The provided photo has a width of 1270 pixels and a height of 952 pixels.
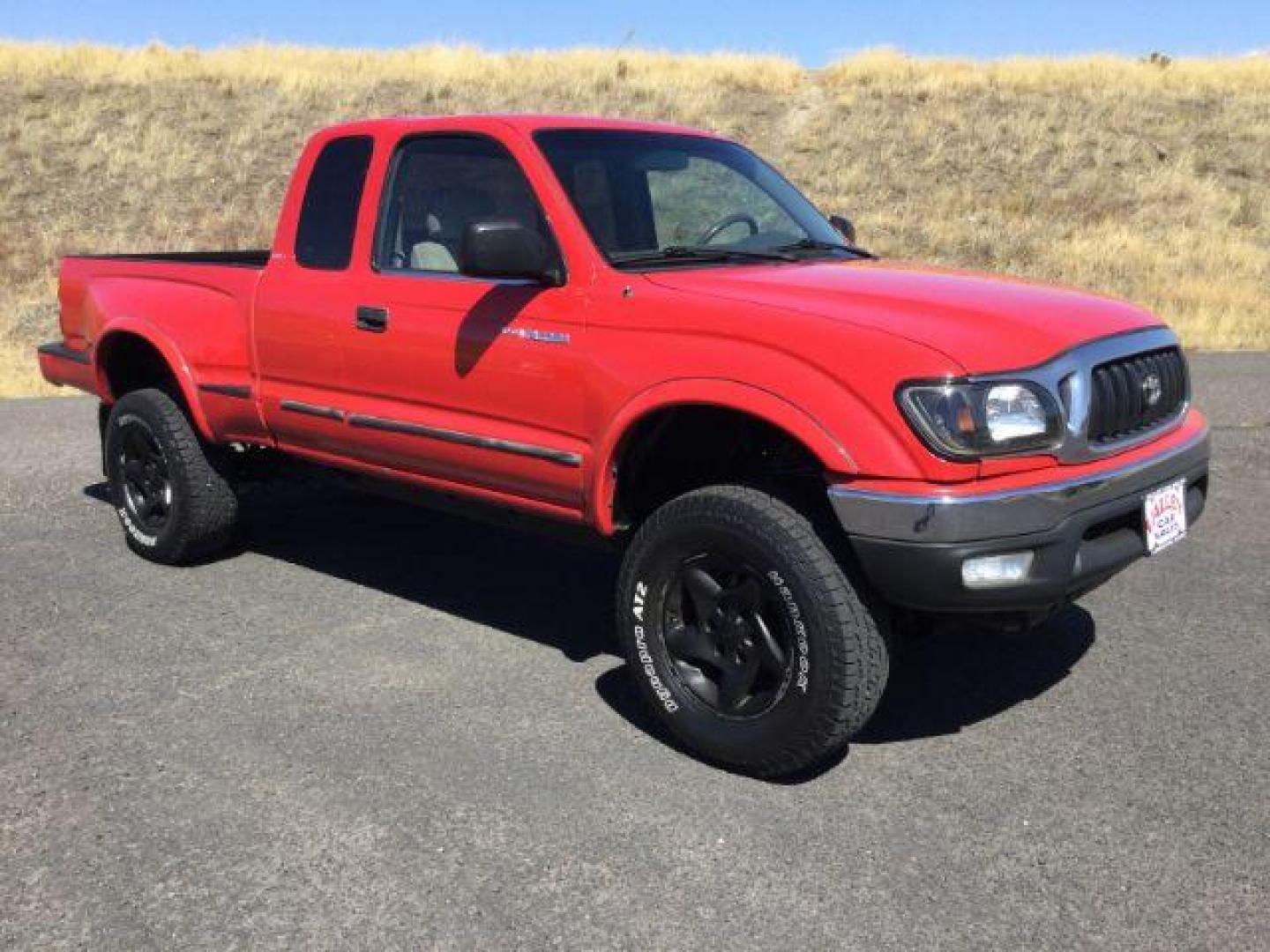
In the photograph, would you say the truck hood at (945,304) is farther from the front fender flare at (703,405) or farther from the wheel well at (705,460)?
the wheel well at (705,460)

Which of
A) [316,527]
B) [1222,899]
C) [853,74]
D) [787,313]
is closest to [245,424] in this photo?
[316,527]

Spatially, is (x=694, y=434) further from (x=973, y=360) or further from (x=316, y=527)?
(x=316, y=527)

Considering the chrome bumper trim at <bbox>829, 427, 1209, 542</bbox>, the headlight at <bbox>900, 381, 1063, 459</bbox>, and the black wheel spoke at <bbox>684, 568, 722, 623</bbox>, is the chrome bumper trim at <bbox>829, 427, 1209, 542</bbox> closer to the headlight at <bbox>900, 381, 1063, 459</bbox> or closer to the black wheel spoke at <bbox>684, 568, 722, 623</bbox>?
the headlight at <bbox>900, 381, 1063, 459</bbox>

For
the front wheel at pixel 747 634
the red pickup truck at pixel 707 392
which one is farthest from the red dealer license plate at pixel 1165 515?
the front wheel at pixel 747 634

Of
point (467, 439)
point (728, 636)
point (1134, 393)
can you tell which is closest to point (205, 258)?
point (467, 439)

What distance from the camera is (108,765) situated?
12.3 ft

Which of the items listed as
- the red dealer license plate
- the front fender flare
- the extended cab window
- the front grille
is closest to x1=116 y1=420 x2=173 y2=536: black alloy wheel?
the extended cab window

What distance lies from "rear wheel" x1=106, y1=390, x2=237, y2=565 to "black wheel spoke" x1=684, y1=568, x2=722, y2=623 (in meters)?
2.87

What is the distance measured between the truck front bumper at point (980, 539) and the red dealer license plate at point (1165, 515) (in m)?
0.21

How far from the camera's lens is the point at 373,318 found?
4.64m

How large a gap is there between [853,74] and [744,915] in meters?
28.8

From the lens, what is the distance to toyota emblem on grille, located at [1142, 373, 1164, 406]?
3.79m

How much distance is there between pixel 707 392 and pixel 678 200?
4.35ft

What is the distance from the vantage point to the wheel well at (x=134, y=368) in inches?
236
